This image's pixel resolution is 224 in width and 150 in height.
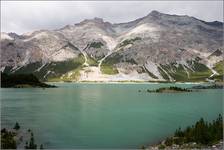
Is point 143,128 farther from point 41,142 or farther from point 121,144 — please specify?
point 41,142

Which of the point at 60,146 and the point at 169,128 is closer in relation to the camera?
the point at 60,146

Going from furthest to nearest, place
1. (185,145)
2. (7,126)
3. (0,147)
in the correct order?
(7,126), (185,145), (0,147)

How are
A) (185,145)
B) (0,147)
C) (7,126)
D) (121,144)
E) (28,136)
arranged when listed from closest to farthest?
(0,147), (185,145), (121,144), (28,136), (7,126)

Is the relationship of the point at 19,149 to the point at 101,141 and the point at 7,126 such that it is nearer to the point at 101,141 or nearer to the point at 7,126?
the point at 101,141

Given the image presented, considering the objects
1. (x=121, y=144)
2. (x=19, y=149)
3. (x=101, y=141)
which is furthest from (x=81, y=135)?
(x=19, y=149)

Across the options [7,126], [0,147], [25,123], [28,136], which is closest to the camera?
[0,147]

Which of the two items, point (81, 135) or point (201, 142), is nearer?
point (201, 142)

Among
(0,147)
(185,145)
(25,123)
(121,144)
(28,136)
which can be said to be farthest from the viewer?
(25,123)

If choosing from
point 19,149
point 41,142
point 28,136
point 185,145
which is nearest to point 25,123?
point 28,136

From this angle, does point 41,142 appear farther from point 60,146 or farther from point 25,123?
point 25,123
